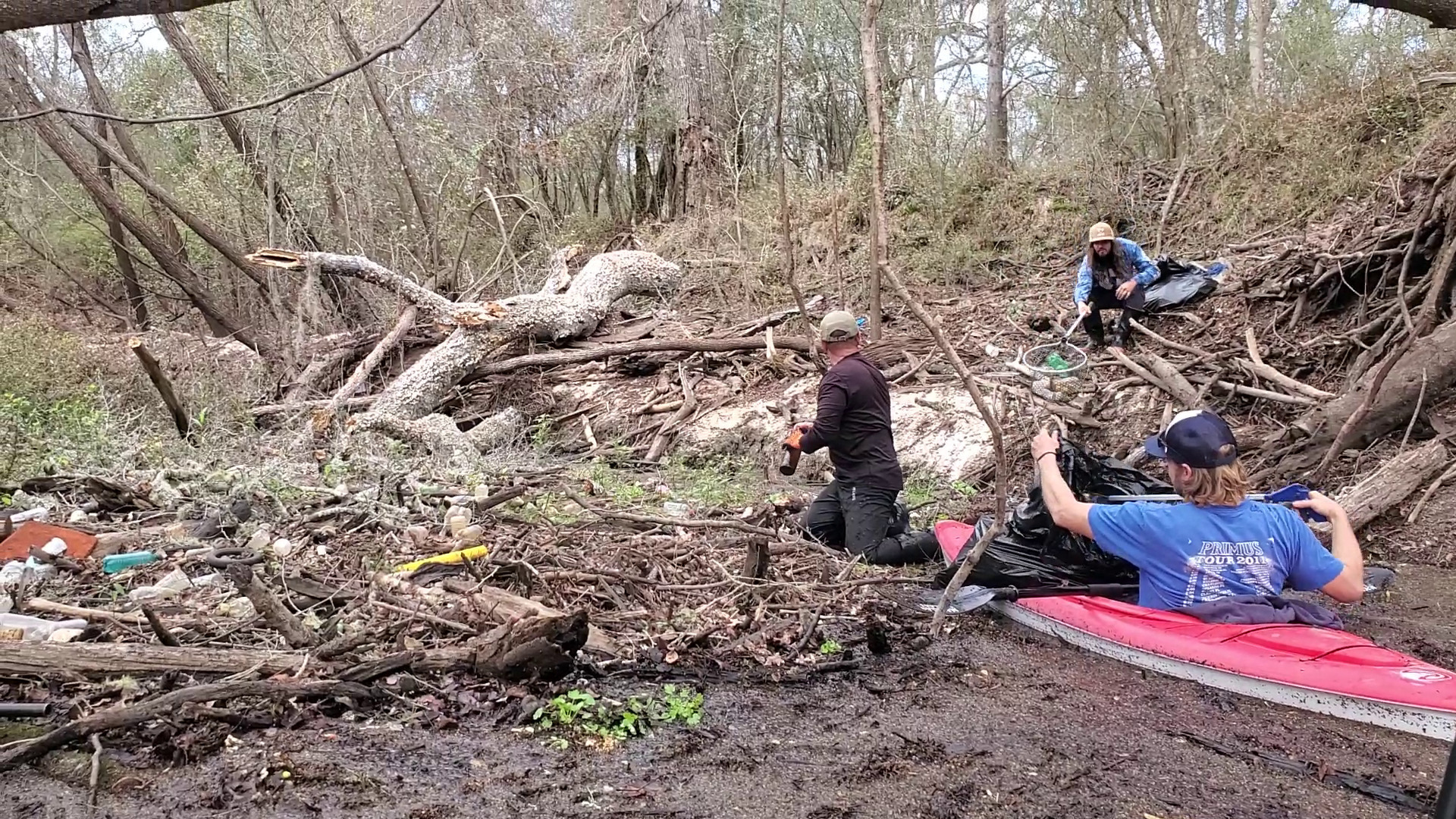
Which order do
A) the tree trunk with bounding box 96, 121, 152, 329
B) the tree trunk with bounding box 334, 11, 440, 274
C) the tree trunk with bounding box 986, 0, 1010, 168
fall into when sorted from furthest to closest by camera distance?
1. the tree trunk with bounding box 986, 0, 1010, 168
2. the tree trunk with bounding box 96, 121, 152, 329
3. the tree trunk with bounding box 334, 11, 440, 274

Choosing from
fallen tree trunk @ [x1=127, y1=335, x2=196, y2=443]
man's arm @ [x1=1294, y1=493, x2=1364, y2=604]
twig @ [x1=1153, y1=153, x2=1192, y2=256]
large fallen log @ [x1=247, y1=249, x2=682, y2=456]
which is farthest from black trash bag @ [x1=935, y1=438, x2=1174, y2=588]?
twig @ [x1=1153, y1=153, x2=1192, y2=256]

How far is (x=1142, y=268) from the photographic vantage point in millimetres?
8102

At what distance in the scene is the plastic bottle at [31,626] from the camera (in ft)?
10.9

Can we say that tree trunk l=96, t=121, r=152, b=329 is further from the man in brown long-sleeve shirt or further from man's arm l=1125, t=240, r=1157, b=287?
man's arm l=1125, t=240, r=1157, b=287

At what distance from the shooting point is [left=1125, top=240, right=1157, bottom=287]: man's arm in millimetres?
7996

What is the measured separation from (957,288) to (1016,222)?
1503 millimetres

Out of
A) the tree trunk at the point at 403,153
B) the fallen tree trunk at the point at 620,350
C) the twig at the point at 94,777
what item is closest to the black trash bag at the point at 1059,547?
the twig at the point at 94,777

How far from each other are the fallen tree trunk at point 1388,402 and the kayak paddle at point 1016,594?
266 centimetres

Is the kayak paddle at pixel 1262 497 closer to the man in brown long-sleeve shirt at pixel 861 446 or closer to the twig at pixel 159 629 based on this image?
the man in brown long-sleeve shirt at pixel 861 446

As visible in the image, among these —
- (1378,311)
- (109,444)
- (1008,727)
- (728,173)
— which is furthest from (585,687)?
(728,173)

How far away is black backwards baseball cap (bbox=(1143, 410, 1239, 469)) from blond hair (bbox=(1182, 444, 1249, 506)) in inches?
0.9

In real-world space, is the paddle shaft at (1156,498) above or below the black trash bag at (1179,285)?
below

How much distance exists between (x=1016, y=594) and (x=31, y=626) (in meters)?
4.13

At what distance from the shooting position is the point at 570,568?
14.1 ft
